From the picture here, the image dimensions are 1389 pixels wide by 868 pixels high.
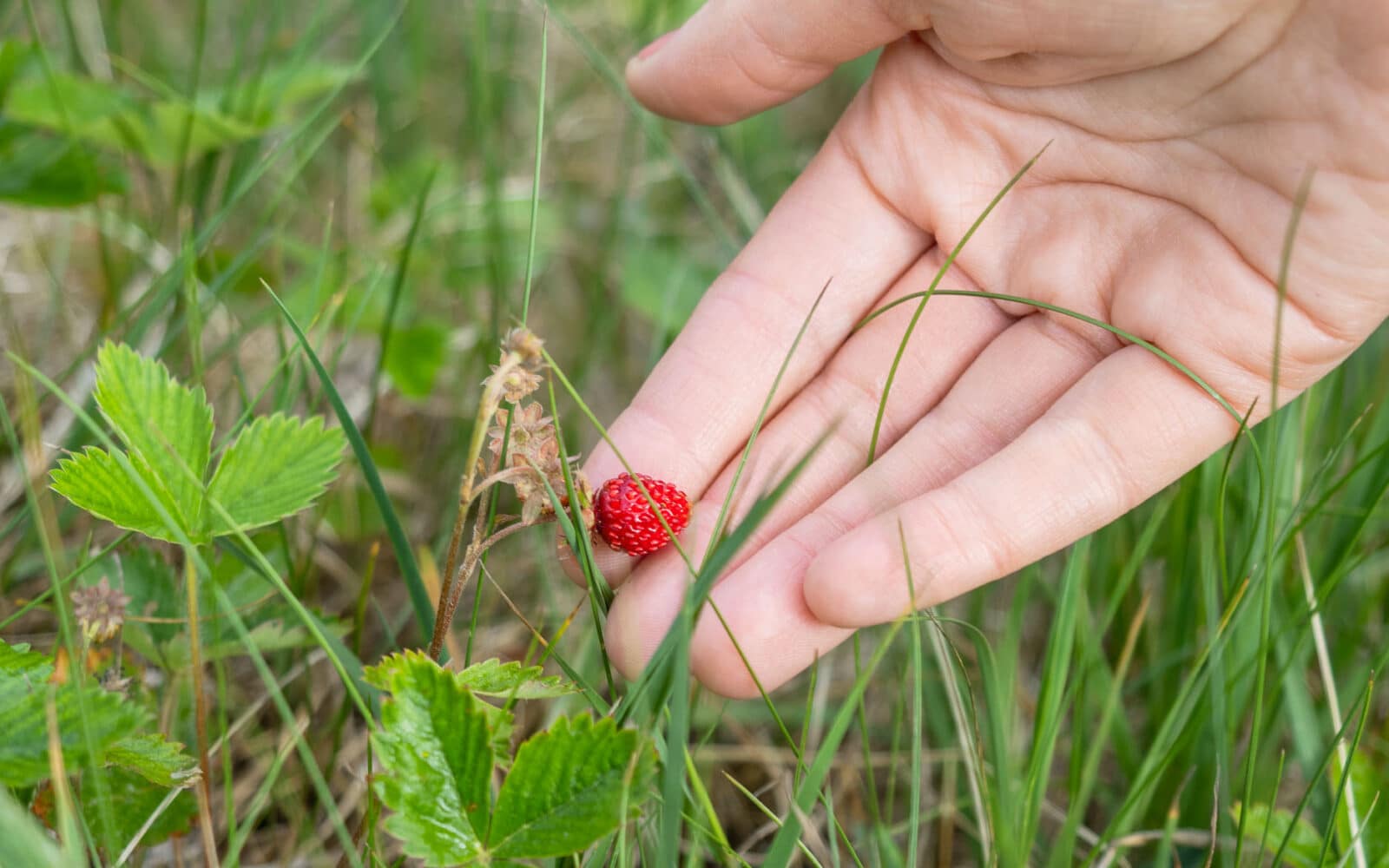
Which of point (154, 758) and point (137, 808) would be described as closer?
point (154, 758)

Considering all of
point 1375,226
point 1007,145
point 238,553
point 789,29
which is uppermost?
point 789,29

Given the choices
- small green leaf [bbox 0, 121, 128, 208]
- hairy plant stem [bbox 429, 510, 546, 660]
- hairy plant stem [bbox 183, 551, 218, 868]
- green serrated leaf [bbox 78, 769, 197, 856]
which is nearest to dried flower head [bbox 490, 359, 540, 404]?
hairy plant stem [bbox 429, 510, 546, 660]

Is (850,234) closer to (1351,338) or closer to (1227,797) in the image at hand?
(1351,338)

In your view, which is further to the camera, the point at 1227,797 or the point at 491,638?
the point at 491,638

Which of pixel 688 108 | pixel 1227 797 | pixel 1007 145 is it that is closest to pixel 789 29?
pixel 688 108

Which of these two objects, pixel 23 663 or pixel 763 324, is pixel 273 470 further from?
pixel 763 324

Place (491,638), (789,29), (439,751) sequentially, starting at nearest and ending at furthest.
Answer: (439,751) < (789,29) < (491,638)

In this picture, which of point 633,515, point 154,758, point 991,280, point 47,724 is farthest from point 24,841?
point 991,280
